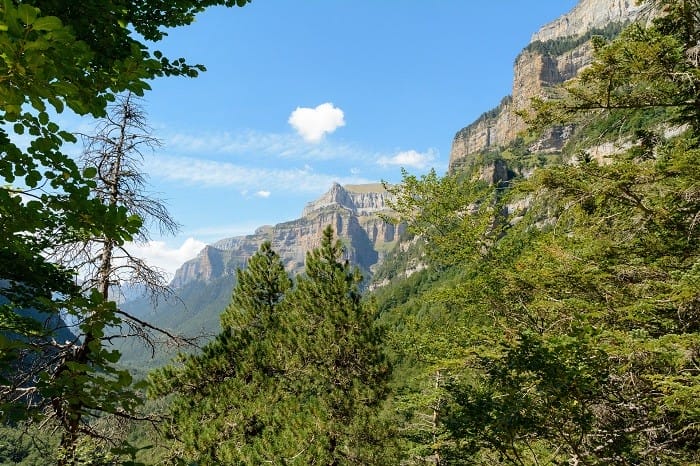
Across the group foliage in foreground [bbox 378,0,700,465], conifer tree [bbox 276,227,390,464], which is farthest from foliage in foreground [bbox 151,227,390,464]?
foliage in foreground [bbox 378,0,700,465]

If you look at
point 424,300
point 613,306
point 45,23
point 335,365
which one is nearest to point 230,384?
point 335,365

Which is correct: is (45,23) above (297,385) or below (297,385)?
above

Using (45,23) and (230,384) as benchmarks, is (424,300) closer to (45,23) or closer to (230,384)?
(230,384)

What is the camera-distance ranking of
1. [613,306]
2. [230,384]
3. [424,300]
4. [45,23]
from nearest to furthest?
[45,23]
[613,306]
[424,300]
[230,384]

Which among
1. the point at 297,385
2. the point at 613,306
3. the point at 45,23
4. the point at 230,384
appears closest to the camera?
the point at 45,23

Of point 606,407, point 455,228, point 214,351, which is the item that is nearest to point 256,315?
point 214,351

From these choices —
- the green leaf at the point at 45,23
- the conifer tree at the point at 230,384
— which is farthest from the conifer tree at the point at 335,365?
the green leaf at the point at 45,23

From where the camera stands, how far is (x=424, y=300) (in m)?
12.4

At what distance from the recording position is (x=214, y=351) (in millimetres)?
14969

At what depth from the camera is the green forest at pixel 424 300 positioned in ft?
7.42

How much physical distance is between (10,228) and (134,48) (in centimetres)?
133

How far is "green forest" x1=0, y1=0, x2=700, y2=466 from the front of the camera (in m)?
2.26

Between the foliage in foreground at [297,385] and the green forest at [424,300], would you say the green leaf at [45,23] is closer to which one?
the green forest at [424,300]

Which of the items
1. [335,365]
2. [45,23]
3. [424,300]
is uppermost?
[45,23]
